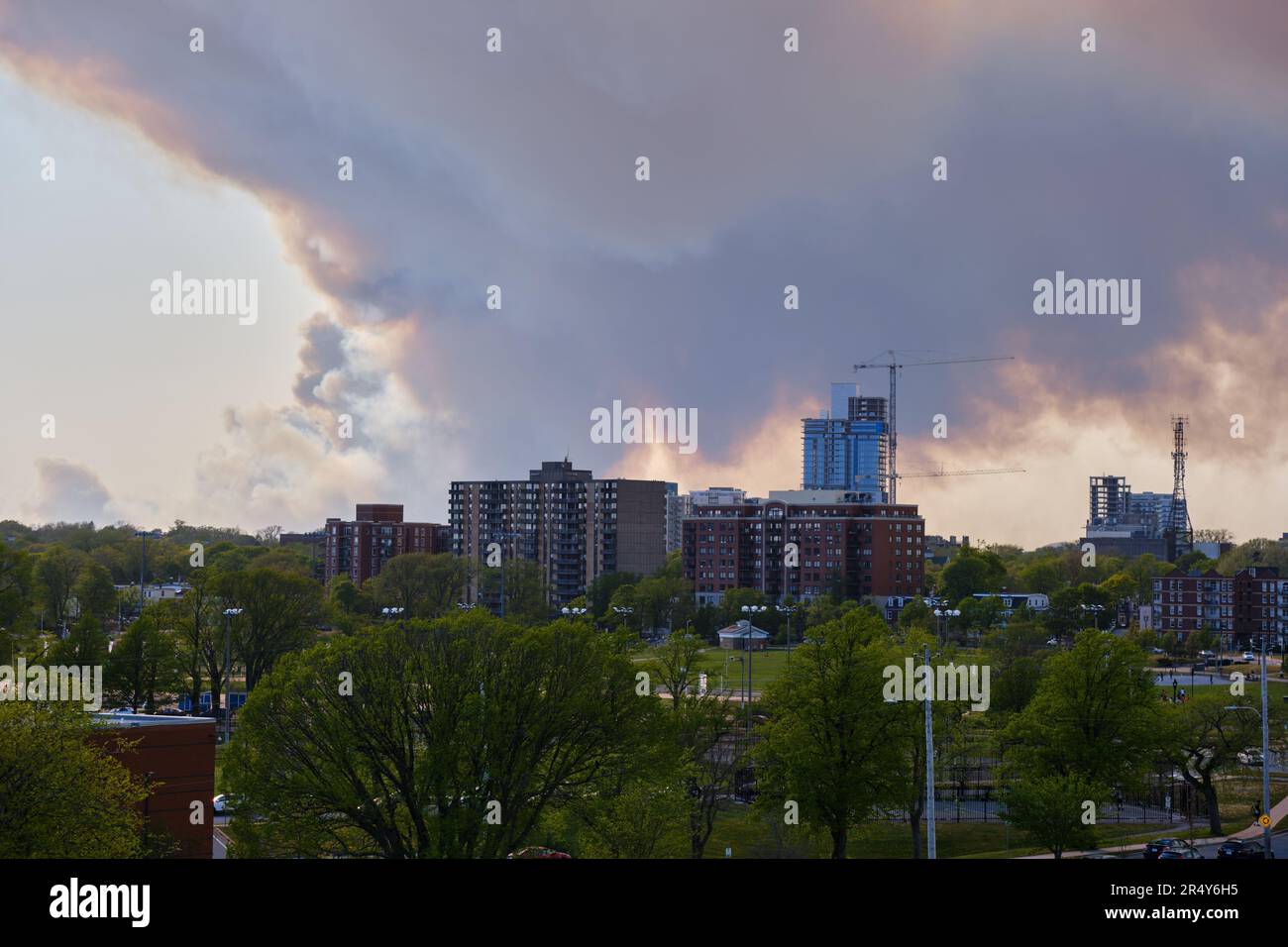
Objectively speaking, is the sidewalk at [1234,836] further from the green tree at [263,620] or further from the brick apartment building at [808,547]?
the brick apartment building at [808,547]

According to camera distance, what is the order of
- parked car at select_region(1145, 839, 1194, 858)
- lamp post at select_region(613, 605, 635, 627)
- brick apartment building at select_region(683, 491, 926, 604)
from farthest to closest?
brick apartment building at select_region(683, 491, 926, 604) → lamp post at select_region(613, 605, 635, 627) → parked car at select_region(1145, 839, 1194, 858)

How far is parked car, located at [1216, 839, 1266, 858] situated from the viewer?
1123 inches

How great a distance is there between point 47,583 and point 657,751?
67.3 m

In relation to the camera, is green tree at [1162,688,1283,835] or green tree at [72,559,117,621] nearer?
green tree at [1162,688,1283,835]

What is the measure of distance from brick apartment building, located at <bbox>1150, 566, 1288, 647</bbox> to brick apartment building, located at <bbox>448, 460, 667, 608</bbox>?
53.8m

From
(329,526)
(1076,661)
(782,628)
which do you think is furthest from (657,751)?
(329,526)

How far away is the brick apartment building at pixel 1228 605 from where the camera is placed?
96.0m

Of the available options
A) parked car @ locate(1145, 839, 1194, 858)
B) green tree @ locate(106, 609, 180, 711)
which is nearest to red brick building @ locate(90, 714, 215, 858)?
parked car @ locate(1145, 839, 1194, 858)

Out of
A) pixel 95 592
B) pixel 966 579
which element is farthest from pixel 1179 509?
pixel 95 592

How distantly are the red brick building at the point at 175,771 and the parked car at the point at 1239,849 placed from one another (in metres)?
22.5

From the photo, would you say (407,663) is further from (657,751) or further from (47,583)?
(47,583)

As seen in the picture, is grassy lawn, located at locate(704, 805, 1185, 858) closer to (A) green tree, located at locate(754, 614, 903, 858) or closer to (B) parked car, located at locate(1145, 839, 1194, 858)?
(A) green tree, located at locate(754, 614, 903, 858)

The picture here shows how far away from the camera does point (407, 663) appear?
28.7 metres
